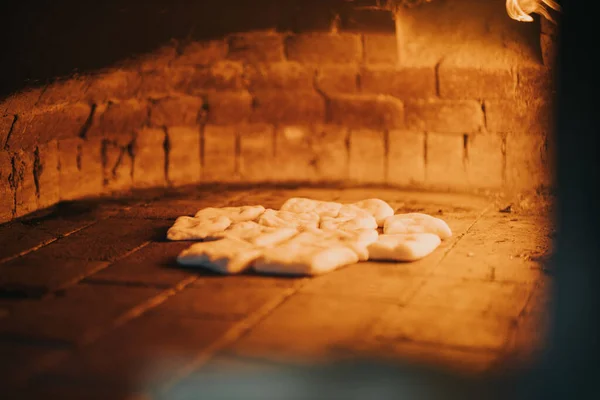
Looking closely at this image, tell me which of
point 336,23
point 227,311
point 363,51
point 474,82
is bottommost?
point 227,311

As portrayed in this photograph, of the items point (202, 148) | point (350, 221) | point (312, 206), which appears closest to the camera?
point (350, 221)

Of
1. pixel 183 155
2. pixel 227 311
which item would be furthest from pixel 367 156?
pixel 227 311

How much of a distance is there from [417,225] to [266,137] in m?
1.80

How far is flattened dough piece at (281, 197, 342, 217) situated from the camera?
479 centimetres

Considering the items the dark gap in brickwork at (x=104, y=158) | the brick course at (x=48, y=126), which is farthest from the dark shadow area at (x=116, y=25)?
the dark gap in brickwork at (x=104, y=158)

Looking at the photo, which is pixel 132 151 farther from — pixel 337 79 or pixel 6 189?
pixel 337 79

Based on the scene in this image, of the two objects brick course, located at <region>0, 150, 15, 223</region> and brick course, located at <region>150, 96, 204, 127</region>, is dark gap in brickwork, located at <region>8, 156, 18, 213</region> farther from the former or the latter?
brick course, located at <region>150, 96, 204, 127</region>

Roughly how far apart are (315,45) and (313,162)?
0.82 m

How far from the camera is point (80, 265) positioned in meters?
3.93

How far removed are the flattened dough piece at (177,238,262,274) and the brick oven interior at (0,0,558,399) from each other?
63 mm

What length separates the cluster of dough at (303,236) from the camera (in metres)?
3.77

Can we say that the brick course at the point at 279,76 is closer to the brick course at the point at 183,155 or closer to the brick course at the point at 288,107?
the brick course at the point at 288,107

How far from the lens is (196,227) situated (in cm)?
444

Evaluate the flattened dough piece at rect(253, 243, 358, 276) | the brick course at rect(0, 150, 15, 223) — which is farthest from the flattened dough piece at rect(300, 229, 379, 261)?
the brick course at rect(0, 150, 15, 223)
